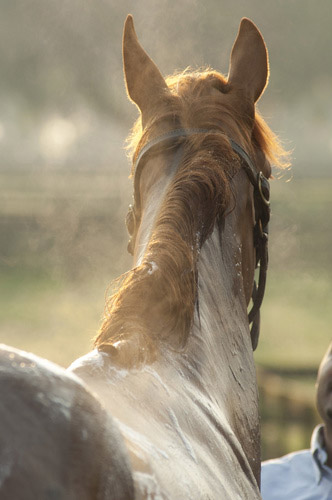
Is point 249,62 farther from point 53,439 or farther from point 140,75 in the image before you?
point 53,439

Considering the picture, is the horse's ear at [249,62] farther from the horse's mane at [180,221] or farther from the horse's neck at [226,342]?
the horse's neck at [226,342]

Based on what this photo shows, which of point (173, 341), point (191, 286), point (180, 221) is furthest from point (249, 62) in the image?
point (173, 341)

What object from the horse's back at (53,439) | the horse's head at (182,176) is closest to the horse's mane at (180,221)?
the horse's head at (182,176)

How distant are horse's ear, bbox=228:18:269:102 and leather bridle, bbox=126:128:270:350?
23cm

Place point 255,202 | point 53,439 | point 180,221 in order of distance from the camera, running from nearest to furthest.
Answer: point 53,439 → point 180,221 → point 255,202

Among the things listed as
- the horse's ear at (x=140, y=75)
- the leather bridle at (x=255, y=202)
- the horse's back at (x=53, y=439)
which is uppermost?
the horse's ear at (x=140, y=75)

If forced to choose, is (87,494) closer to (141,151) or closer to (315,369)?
(141,151)

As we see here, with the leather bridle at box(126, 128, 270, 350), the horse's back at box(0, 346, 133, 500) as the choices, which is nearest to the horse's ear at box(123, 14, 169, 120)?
the leather bridle at box(126, 128, 270, 350)

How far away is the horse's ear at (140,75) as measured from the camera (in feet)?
6.09

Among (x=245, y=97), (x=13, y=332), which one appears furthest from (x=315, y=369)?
(x=13, y=332)

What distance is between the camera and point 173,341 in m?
1.30

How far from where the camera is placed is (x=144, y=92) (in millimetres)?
1879

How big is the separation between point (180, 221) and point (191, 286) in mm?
157

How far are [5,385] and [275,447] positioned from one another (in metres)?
5.80
